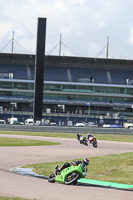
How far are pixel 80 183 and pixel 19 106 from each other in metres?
96.4

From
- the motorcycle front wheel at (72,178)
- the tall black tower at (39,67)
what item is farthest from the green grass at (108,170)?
the tall black tower at (39,67)

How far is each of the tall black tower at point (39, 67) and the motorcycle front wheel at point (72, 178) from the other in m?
59.6

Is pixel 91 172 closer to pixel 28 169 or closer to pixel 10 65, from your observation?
pixel 28 169

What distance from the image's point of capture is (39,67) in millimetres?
73875

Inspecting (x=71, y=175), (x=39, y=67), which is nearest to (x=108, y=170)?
(x=71, y=175)

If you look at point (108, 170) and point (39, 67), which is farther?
point (39, 67)

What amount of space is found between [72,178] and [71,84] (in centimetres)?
9727

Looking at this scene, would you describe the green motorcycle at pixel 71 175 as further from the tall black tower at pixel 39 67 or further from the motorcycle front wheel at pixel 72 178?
the tall black tower at pixel 39 67

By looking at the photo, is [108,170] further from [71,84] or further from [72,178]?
[71,84]

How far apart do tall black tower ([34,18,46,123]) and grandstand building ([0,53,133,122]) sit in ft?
110

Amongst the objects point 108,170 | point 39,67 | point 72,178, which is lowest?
point 108,170

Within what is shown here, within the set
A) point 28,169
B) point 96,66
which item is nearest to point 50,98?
point 96,66

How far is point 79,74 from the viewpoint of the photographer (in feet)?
378

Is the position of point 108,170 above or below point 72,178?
below
